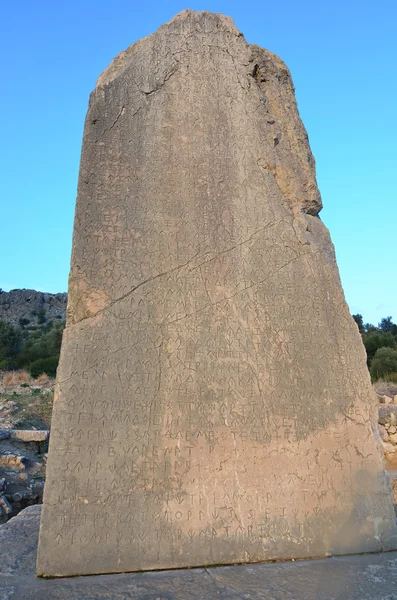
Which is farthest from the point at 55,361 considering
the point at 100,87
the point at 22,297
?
the point at 22,297

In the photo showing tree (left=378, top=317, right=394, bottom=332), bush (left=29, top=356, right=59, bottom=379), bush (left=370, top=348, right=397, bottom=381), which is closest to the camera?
bush (left=370, top=348, right=397, bottom=381)

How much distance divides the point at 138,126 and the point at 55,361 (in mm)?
17121

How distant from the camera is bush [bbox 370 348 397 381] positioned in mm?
15297

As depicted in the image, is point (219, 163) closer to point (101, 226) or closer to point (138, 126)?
point (138, 126)

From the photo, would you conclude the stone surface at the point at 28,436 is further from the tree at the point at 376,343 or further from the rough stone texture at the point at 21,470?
the tree at the point at 376,343

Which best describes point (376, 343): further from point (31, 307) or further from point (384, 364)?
point (31, 307)

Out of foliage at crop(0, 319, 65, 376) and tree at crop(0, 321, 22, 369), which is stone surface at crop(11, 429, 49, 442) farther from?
tree at crop(0, 321, 22, 369)

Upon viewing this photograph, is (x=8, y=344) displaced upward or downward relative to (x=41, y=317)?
downward

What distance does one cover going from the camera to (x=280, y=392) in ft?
8.78

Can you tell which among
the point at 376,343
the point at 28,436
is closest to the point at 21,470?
the point at 28,436

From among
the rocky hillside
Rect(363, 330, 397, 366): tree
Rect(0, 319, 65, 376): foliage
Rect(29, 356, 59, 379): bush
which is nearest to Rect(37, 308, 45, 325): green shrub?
the rocky hillside

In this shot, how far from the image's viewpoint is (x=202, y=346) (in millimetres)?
2656

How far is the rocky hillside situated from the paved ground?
39.0 meters

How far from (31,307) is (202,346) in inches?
1713
